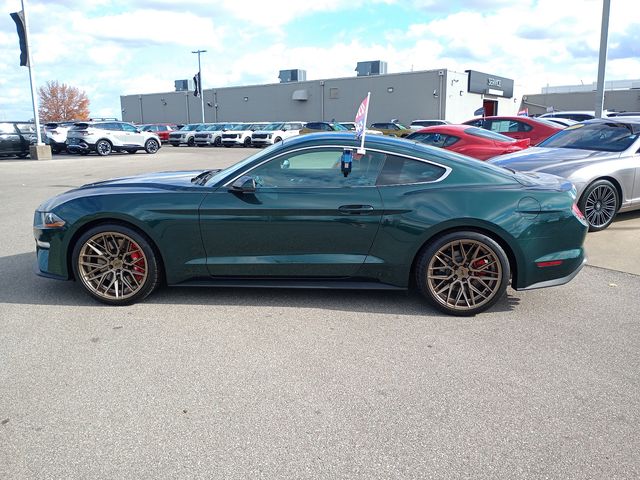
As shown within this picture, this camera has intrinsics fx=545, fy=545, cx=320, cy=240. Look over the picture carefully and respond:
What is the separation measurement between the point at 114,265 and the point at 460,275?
9.79 ft

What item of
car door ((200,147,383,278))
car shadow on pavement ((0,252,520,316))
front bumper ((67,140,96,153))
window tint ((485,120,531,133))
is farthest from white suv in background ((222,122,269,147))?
car door ((200,147,383,278))

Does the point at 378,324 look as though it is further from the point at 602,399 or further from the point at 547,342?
the point at 602,399

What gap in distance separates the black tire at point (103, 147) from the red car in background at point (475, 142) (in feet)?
60.2

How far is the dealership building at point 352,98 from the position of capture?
A: 44816mm

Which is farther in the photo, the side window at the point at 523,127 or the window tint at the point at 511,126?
the window tint at the point at 511,126

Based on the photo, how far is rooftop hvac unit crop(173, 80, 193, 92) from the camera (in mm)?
64250

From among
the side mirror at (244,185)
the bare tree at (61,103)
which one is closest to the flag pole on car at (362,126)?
the side mirror at (244,185)

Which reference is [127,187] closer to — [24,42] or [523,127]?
[523,127]

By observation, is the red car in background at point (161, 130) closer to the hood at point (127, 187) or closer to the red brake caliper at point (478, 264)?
the hood at point (127, 187)

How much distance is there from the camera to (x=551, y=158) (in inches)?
315

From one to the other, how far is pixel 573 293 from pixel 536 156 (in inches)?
142

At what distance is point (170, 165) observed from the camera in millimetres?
19438

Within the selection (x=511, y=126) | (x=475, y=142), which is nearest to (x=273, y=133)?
(x=511, y=126)

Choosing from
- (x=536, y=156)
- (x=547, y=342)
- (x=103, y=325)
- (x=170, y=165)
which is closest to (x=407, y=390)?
(x=547, y=342)
